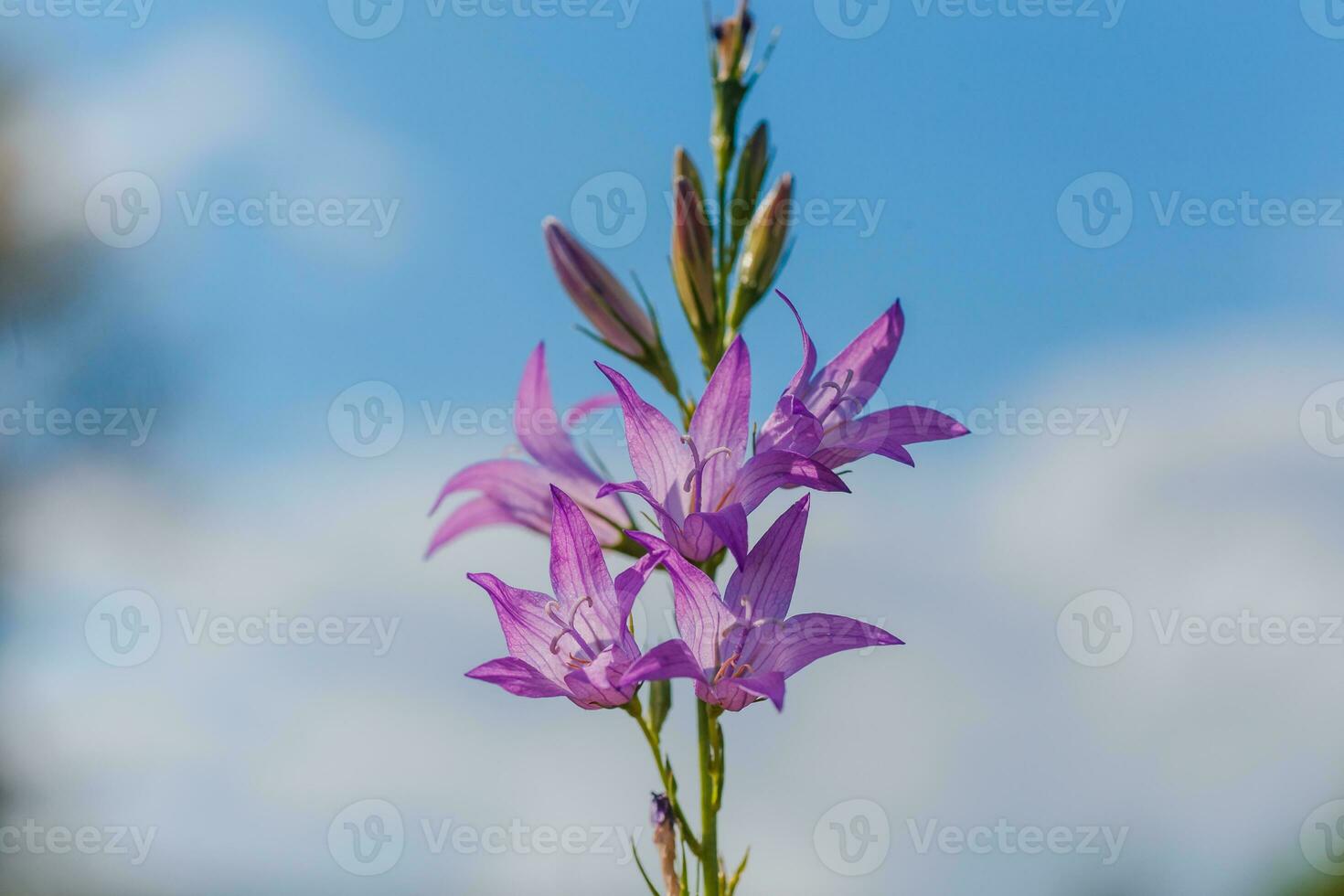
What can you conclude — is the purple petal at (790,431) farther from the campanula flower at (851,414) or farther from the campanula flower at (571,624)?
the campanula flower at (571,624)

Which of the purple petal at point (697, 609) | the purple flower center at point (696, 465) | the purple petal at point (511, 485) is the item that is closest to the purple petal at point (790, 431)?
the purple flower center at point (696, 465)

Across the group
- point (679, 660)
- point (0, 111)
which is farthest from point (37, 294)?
point (679, 660)

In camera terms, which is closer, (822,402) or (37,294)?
(822,402)

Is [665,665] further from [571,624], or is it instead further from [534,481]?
[534,481]

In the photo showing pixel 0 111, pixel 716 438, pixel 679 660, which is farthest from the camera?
pixel 0 111

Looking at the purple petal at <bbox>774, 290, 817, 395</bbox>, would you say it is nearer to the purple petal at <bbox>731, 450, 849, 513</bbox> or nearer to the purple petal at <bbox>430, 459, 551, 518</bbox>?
the purple petal at <bbox>731, 450, 849, 513</bbox>

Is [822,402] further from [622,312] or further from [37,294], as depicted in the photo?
[37,294]
